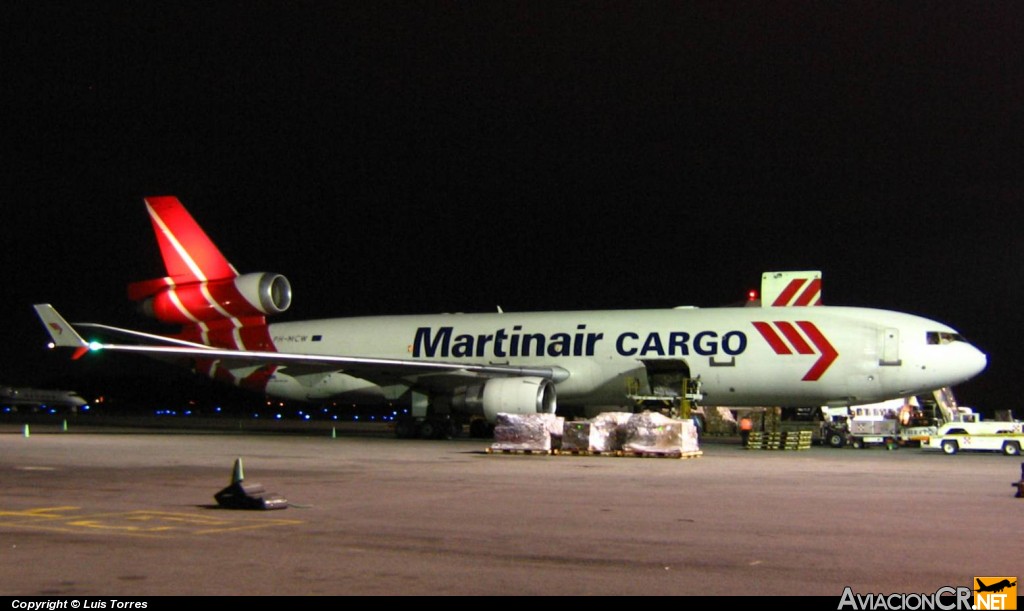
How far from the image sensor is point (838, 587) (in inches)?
306

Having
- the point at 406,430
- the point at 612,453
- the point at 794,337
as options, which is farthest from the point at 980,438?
the point at 406,430

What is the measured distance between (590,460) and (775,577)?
14709 millimetres

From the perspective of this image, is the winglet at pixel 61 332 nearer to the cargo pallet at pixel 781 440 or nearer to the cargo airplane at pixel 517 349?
the cargo airplane at pixel 517 349

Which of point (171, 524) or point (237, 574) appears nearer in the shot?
point (237, 574)

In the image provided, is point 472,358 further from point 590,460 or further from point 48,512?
point 48,512

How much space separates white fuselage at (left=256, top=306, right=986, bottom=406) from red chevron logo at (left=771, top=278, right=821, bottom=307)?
52.1 ft

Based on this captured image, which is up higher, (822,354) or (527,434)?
(822,354)

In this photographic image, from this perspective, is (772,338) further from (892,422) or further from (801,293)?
(801,293)

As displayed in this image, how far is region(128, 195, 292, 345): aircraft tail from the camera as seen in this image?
37375 millimetres

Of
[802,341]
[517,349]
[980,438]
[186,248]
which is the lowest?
[980,438]

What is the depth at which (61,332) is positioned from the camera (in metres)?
28.9

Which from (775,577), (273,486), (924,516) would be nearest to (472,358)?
(273,486)

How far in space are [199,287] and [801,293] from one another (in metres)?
25.0

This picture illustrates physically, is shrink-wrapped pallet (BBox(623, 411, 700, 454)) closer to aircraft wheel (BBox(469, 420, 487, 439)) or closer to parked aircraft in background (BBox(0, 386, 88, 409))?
aircraft wheel (BBox(469, 420, 487, 439))
